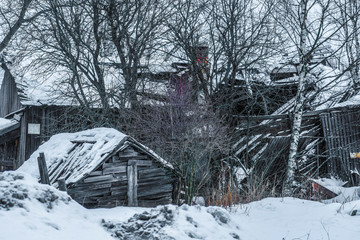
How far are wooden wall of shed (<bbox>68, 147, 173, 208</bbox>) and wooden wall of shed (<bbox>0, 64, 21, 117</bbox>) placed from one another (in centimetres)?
1062

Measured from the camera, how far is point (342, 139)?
1299 centimetres

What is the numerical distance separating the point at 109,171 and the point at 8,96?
13.3 metres

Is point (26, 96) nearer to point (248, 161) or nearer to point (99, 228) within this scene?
point (248, 161)

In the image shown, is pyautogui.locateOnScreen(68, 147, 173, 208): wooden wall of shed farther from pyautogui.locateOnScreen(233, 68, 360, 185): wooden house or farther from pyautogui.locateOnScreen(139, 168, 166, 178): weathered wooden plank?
pyautogui.locateOnScreen(233, 68, 360, 185): wooden house

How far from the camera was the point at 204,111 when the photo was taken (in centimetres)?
1173

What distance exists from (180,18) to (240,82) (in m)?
3.68

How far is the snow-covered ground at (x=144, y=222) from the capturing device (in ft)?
10.6

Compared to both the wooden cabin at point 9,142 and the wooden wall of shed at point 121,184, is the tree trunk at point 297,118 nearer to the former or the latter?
the wooden wall of shed at point 121,184

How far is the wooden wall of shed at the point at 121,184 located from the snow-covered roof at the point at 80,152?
10.1 inches

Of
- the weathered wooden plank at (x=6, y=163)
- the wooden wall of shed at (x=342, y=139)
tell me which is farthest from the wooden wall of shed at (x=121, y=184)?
the weathered wooden plank at (x=6, y=163)

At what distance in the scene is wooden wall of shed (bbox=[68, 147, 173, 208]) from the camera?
8531mm

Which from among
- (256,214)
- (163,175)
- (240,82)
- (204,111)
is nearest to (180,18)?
(240,82)

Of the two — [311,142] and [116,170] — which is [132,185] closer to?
[116,170]

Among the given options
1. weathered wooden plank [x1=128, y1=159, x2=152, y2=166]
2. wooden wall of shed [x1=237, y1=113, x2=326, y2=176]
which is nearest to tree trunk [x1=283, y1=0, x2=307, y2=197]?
wooden wall of shed [x1=237, y1=113, x2=326, y2=176]
